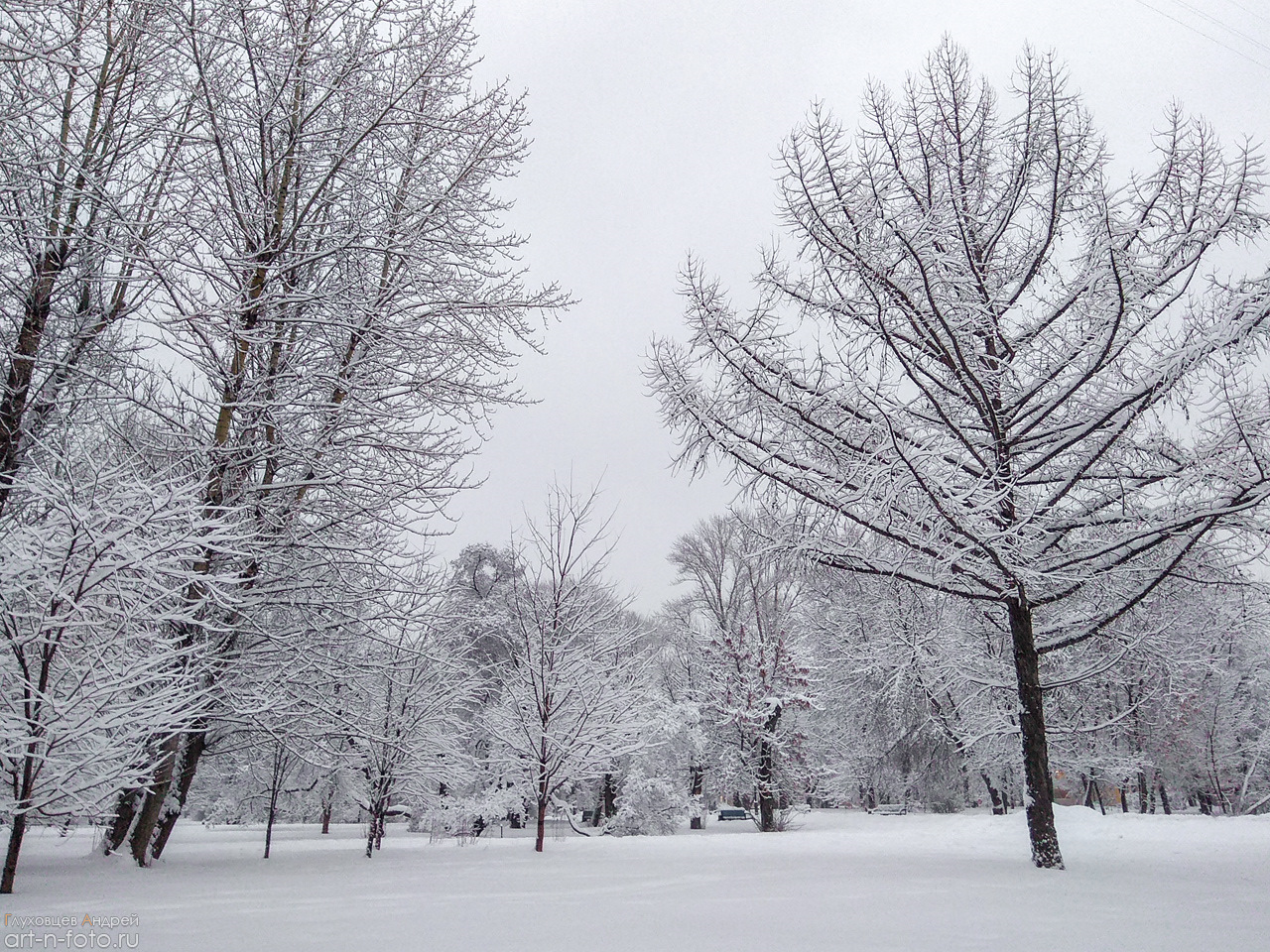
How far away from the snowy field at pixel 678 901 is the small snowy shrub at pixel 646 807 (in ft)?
38.4

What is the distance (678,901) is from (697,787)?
72.3ft

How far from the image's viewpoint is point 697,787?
84.2ft

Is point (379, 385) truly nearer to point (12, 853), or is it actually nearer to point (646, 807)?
point (12, 853)

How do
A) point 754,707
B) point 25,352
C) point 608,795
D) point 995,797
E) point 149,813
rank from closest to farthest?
point 25,352
point 149,813
point 995,797
point 754,707
point 608,795

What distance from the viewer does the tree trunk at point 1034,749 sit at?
6840mm

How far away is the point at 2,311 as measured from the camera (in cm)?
645

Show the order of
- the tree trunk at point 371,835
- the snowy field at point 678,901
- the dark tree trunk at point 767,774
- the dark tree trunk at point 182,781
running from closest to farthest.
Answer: the snowy field at point 678,901
the dark tree trunk at point 182,781
the tree trunk at point 371,835
the dark tree trunk at point 767,774

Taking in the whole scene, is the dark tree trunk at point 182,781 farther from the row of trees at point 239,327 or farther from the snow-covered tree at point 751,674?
the snow-covered tree at point 751,674

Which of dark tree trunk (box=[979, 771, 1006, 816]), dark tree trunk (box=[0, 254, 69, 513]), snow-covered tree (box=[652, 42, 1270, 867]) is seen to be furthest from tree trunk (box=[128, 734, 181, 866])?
dark tree trunk (box=[979, 771, 1006, 816])

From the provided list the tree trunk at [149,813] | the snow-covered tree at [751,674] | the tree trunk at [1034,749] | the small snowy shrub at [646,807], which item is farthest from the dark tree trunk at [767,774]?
the tree trunk at [149,813]

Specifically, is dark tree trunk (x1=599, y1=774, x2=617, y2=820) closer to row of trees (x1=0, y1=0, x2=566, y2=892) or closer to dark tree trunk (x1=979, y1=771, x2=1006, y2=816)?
dark tree trunk (x1=979, y1=771, x2=1006, y2=816)

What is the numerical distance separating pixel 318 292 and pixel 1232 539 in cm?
868

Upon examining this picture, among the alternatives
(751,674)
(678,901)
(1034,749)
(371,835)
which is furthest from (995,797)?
(678,901)

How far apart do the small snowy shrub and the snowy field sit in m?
11.7
